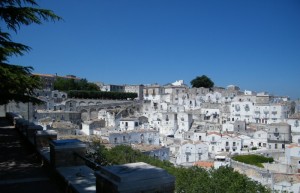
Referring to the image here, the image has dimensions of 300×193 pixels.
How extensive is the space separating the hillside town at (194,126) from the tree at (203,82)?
522cm

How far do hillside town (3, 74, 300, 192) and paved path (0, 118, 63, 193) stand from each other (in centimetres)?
1853

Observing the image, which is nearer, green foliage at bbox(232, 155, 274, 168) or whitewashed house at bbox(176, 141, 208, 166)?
green foliage at bbox(232, 155, 274, 168)

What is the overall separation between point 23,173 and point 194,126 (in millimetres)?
57515

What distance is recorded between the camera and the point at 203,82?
3848 inches

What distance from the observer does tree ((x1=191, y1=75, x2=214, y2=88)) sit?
9806 centimetres

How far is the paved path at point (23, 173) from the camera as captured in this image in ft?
19.4

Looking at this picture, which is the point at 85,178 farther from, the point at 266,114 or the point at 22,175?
the point at 266,114

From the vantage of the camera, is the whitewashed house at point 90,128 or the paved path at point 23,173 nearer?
the paved path at point 23,173

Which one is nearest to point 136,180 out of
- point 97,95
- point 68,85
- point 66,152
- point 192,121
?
point 66,152

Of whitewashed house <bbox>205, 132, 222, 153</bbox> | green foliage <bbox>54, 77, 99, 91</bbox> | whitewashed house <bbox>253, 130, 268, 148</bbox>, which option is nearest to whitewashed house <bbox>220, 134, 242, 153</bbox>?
whitewashed house <bbox>205, 132, 222, 153</bbox>

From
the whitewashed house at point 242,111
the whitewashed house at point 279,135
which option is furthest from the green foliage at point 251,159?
the whitewashed house at point 242,111

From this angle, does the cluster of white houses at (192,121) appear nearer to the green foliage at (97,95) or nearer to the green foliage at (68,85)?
the green foliage at (97,95)

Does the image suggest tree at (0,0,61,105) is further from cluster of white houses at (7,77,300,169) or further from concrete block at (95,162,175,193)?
cluster of white houses at (7,77,300,169)

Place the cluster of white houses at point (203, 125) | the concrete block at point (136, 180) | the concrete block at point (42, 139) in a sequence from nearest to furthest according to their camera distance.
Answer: the concrete block at point (136, 180) < the concrete block at point (42, 139) < the cluster of white houses at point (203, 125)
